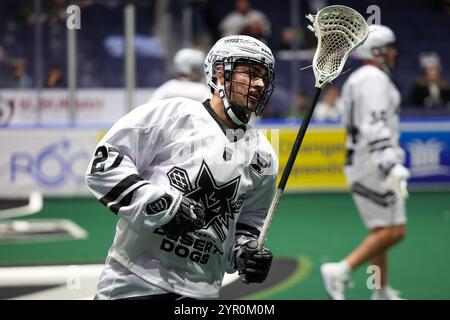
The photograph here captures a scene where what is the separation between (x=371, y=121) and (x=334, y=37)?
104 inches

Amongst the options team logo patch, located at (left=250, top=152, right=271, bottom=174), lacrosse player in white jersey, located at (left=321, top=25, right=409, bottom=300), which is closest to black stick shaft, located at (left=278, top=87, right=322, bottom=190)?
team logo patch, located at (left=250, top=152, right=271, bottom=174)

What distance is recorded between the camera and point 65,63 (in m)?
12.9

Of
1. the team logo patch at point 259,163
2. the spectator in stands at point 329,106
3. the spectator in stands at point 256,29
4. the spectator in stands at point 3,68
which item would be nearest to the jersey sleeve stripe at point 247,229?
the team logo patch at point 259,163

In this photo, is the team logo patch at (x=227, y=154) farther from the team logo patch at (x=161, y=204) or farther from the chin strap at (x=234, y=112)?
the team logo patch at (x=161, y=204)

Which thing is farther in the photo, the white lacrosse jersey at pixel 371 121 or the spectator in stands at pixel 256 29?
the spectator in stands at pixel 256 29

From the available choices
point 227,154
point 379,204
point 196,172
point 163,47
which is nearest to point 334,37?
point 227,154

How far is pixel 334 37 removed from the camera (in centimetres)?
357

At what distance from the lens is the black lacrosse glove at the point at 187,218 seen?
10.6 ft

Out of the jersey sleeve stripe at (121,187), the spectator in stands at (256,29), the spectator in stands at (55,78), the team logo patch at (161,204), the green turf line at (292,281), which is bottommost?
the green turf line at (292,281)

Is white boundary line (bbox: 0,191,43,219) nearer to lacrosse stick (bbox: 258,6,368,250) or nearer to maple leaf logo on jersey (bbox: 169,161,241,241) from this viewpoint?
maple leaf logo on jersey (bbox: 169,161,241,241)

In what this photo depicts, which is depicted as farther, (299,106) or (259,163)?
(299,106)

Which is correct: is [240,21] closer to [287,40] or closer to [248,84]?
[287,40]

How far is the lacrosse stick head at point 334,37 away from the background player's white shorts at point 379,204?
9.06ft

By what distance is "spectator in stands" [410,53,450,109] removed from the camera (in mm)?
12781
